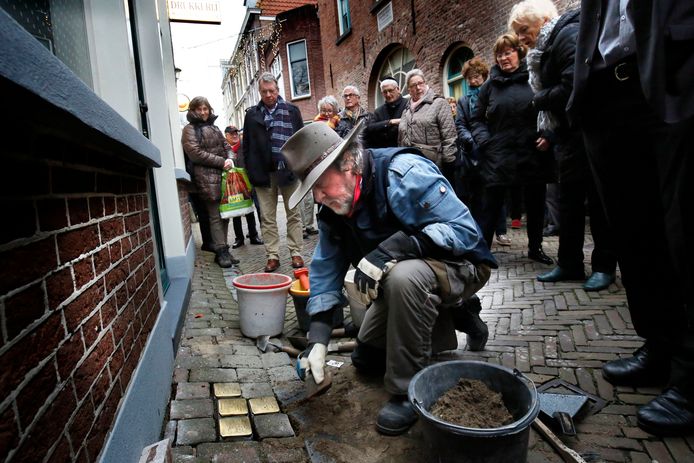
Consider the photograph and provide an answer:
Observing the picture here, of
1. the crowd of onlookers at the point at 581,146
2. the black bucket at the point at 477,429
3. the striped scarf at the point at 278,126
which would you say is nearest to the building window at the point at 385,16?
the crowd of onlookers at the point at 581,146

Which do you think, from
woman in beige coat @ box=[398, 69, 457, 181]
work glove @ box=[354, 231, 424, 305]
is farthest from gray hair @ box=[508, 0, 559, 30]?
work glove @ box=[354, 231, 424, 305]

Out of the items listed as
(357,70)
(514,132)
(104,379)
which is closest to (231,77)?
(357,70)

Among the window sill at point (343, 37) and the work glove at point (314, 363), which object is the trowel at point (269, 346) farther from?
the window sill at point (343, 37)

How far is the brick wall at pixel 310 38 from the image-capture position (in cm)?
1906

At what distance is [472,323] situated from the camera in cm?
250

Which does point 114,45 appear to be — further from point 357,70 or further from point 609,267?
point 357,70

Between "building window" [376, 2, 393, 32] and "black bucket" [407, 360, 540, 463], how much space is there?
36.7 feet

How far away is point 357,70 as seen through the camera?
13336 millimetres

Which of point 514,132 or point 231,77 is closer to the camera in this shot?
point 514,132

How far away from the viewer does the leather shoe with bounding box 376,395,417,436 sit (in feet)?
6.20

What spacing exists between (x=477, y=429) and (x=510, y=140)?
3.08 metres

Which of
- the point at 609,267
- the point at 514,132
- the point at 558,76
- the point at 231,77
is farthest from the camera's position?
the point at 231,77

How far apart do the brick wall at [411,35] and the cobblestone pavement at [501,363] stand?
4900 millimetres

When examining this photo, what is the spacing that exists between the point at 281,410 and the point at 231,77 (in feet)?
123
